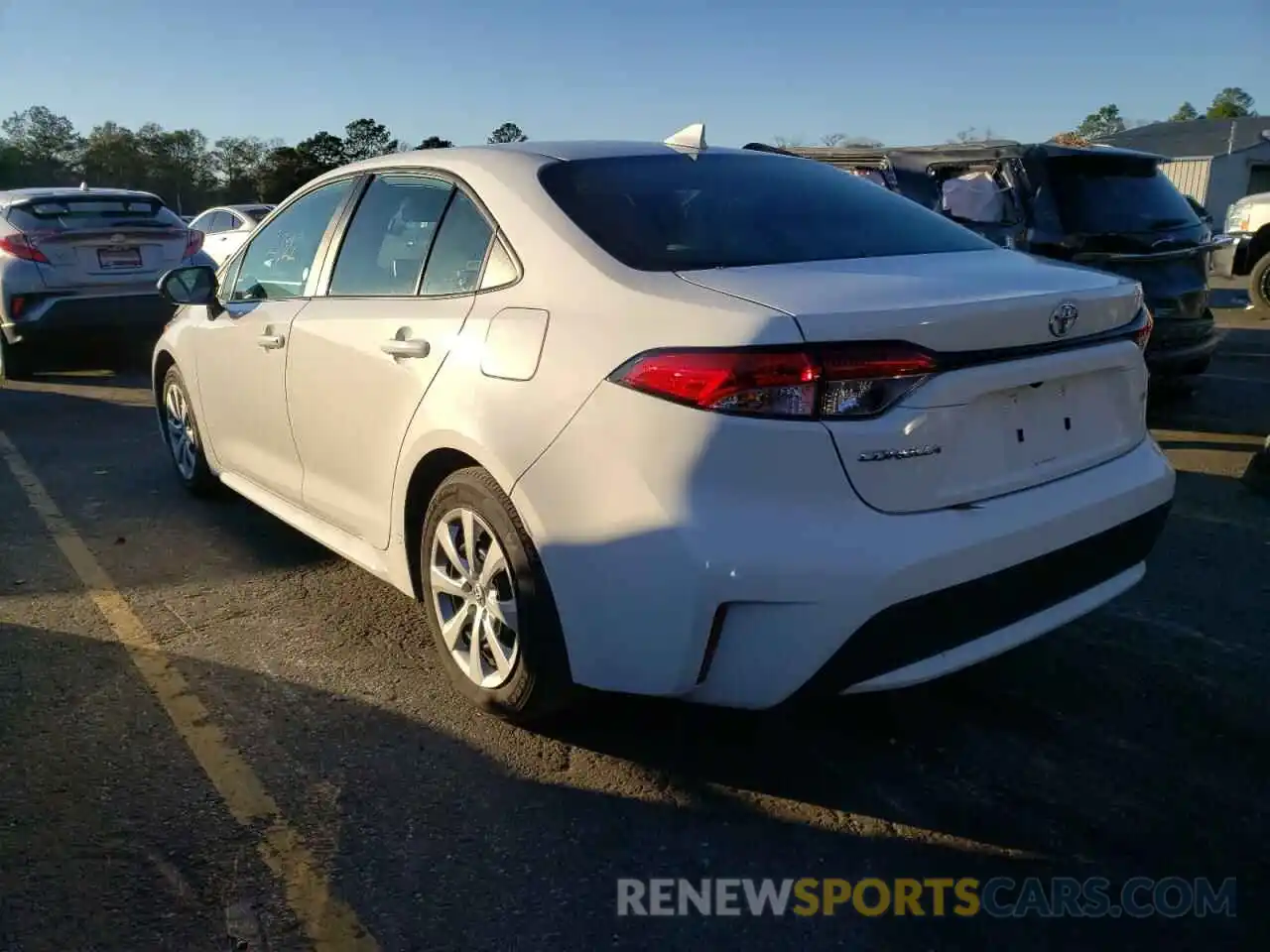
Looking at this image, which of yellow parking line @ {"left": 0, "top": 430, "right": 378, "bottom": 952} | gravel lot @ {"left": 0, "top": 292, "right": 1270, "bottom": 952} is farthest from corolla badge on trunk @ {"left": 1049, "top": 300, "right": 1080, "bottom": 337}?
yellow parking line @ {"left": 0, "top": 430, "right": 378, "bottom": 952}

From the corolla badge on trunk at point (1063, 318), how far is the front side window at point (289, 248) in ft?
8.29

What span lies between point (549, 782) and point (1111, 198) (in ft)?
18.2

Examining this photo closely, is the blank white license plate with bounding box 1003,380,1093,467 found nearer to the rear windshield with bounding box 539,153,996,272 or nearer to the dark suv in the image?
the rear windshield with bounding box 539,153,996,272

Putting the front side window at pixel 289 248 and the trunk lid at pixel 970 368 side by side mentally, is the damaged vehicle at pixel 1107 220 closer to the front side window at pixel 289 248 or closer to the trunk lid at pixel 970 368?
the trunk lid at pixel 970 368

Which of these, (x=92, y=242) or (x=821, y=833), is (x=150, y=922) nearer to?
(x=821, y=833)

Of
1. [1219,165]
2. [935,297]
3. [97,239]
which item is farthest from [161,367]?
[1219,165]

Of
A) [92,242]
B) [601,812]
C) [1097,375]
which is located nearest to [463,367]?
[601,812]

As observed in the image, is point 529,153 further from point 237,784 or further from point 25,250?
point 25,250

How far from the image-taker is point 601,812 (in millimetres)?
2693

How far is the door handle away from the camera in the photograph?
3.13 meters

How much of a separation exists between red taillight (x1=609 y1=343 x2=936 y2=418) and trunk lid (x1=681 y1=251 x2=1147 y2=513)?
1.3 inches

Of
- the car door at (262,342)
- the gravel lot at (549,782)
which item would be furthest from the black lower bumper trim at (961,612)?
the car door at (262,342)

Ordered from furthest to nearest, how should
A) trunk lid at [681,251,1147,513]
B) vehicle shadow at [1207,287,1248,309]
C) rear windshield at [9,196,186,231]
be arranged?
vehicle shadow at [1207,287,1248,309]
rear windshield at [9,196,186,231]
trunk lid at [681,251,1147,513]

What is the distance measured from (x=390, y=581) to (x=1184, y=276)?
17.4 ft
